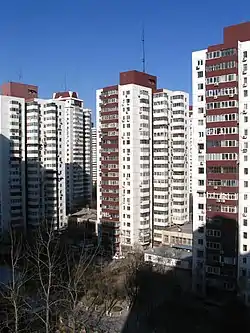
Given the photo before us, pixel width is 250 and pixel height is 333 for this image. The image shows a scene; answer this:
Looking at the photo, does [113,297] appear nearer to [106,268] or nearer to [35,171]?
[106,268]

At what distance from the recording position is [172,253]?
19.0 m

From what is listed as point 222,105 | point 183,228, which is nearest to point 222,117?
point 222,105

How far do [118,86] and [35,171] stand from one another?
8.24 m

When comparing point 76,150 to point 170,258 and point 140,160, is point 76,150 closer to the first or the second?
point 140,160

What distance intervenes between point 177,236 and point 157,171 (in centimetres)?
401

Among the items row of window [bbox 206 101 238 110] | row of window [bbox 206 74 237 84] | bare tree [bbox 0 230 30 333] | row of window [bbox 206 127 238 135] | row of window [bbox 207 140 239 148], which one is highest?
row of window [bbox 206 74 237 84]

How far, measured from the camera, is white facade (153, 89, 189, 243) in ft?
73.2

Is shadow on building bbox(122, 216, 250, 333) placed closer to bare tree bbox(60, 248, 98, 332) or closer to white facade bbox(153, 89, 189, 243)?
bare tree bbox(60, 248, 98, 332)

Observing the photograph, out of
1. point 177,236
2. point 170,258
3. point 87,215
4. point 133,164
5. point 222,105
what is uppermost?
point 222,105

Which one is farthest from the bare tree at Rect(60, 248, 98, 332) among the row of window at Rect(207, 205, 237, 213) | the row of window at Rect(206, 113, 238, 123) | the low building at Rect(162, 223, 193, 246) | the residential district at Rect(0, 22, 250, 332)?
the low building at Rect(162, 223, 193, 246)

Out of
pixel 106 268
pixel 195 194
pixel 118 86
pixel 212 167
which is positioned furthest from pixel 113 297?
pixel 118 86

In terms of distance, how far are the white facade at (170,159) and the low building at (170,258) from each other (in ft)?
10.4

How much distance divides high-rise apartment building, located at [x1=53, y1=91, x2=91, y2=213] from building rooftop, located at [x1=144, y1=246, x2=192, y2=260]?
42.3ft

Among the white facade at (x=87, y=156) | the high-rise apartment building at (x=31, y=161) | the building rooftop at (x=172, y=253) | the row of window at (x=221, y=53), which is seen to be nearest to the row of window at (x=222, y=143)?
the row of window at (x=221, y=53)
